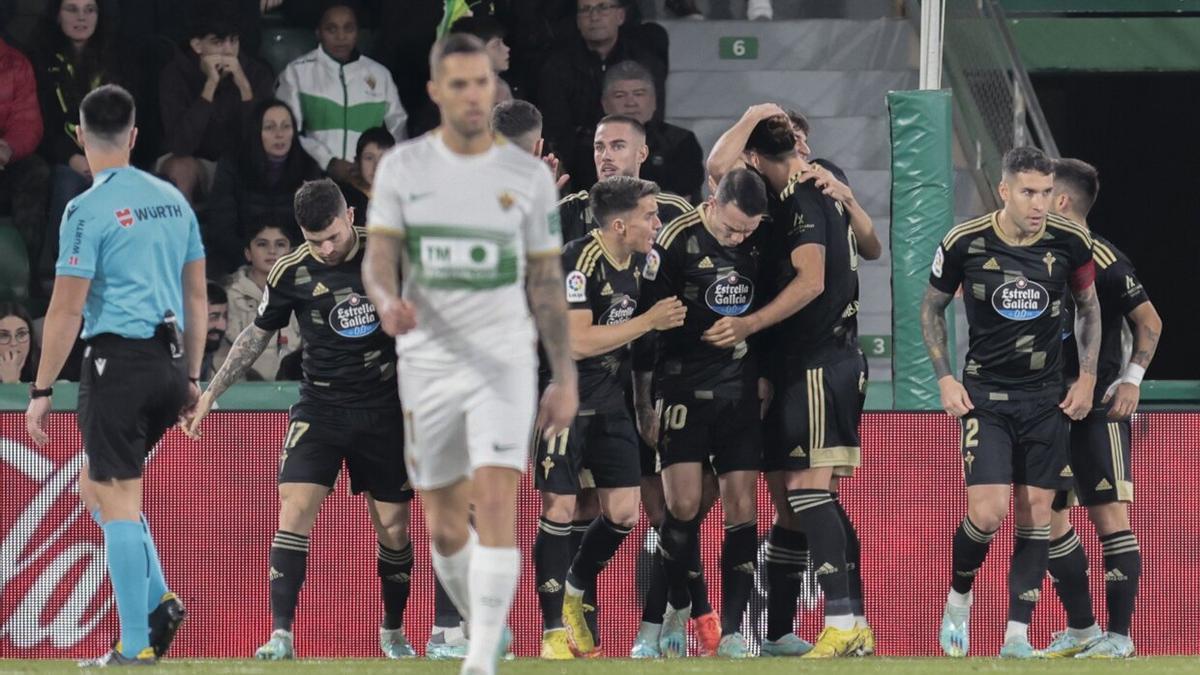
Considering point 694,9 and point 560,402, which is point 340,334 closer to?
point 560,402

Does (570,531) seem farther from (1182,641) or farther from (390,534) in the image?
(1182,641)

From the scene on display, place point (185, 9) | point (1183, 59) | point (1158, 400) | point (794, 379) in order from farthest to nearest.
→ 1. point (1183, 59)
2. point (185, 9)
3. point (1158, 400)
4. point (794, 379)

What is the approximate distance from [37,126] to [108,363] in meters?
6.52

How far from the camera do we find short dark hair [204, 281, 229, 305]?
1287 cm

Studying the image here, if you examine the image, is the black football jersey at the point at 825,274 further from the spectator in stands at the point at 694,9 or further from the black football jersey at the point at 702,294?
the spectator in stands at the point at 694,9

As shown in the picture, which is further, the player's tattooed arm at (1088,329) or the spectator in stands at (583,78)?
the spectator in stands at (583,78)

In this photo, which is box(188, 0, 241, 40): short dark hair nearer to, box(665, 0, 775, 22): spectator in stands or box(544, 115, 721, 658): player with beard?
box(665, 0, 775, 22): spectator in stands

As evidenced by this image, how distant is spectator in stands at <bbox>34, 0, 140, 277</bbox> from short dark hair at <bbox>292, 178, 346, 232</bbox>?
4.88 metres

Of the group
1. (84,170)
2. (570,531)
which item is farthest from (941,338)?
(84,170)

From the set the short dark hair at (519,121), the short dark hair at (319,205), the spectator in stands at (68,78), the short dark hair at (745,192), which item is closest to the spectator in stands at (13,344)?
the spectator in stands at (68,78)

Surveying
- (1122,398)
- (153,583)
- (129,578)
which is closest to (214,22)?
(153,583)

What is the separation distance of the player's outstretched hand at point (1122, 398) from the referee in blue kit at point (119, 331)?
4.40 meters

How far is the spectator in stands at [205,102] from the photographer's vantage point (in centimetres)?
1373

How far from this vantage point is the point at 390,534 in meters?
9.39
